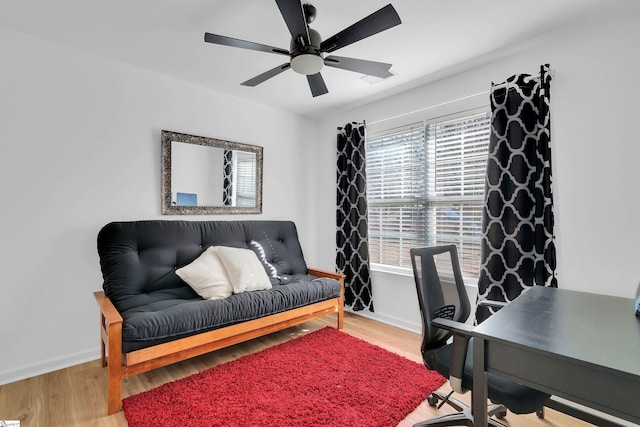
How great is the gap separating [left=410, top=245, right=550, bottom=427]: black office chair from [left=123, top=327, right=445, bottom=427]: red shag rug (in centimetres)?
29

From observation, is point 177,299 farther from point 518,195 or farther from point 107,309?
point 518,195

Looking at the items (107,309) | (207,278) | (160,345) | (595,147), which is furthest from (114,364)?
(595,147)

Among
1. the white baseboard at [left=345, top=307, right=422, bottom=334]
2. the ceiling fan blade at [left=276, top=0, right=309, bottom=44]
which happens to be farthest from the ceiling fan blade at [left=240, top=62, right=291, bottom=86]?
the white baseboard at [left=345, top=307, right=422, bottom=334]

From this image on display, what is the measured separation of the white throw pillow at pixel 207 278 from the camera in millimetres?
2490

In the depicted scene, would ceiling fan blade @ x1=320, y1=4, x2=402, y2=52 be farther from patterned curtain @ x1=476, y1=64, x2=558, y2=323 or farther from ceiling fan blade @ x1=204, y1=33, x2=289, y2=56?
patterned curtain @ x1=476, y1=64, x2=558, y2=323

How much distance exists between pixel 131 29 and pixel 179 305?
1.98 m

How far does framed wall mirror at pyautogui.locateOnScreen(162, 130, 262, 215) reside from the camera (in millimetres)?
2959

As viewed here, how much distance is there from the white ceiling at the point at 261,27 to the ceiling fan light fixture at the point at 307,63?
14.7 inches

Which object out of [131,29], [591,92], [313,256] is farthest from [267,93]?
[591,92]

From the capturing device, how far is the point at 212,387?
80.1 inches

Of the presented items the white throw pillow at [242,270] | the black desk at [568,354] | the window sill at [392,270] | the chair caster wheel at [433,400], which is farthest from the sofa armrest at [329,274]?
the black desk at [568,354]

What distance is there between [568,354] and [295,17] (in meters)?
1.81

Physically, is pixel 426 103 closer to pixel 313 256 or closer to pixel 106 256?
pixel 313 256

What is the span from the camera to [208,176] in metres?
3.23
